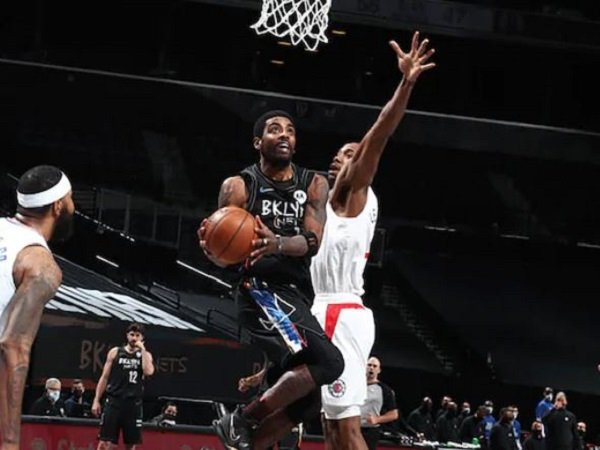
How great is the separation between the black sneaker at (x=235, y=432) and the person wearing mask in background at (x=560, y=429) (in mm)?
13895

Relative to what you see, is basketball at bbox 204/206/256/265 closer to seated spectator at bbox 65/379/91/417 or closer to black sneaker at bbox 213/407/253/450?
→ black sneaker at bbox 213/407/253/450

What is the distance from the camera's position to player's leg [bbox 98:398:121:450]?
17344mm

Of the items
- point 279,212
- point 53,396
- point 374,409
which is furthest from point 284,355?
point 53,396

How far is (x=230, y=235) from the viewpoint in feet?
26.2

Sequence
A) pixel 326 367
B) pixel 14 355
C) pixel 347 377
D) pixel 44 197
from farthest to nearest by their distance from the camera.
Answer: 1. pixel 347 377
2. pixel 326 367
3. pixel 44 197
4. pixel 14 355

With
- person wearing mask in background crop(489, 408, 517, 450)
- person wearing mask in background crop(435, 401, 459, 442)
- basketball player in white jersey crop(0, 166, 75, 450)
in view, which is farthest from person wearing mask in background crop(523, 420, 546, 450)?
basketball player in white jersey crop(0, 166, 75, 450)

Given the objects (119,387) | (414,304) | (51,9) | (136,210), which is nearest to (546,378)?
(414,304)

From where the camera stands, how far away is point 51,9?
97.5ft

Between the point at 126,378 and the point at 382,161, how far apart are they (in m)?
14.6

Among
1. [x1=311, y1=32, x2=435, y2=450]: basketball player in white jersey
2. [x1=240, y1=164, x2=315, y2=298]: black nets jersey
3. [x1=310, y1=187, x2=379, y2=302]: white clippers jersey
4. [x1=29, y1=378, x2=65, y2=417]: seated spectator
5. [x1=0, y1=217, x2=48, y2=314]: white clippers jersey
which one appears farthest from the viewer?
[x1=29, y1=378, x2=65, y2=417]: seated spectator

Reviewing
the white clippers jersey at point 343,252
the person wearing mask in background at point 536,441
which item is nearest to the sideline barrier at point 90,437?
the person wearing mask in background at point 536,441

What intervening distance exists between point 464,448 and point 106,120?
11.4 metres

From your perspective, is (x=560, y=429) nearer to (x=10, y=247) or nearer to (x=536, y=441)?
(x=536, y=441)

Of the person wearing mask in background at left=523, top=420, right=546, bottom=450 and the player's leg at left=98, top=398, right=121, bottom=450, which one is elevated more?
the person wearing mask in background at left=523, top=420, right=546, bottom=450
